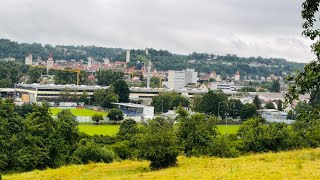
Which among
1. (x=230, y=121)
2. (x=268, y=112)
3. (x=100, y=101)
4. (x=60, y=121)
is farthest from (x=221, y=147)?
(x=100, y=101)

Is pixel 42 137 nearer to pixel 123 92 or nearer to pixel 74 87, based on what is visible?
pixel 123 92

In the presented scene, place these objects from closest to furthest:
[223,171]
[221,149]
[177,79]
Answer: [223,171] → [221,149] → [177,79]

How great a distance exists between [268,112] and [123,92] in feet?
78.6

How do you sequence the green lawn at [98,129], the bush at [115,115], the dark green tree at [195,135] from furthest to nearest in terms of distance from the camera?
1. the bush at [115,115]
2. the green lawn at [98,129]
3. the dark green tree at [195,135]

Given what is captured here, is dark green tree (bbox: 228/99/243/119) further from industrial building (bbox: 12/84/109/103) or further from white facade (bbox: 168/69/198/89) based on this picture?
white facade (bbox: 168/69/198/89)

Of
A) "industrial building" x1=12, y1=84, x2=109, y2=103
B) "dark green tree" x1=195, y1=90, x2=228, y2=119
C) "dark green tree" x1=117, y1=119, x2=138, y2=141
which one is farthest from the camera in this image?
"industrial building" x1=12, y1=84, x2=109, y2=103

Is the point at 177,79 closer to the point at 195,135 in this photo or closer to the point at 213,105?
the point at 213,105

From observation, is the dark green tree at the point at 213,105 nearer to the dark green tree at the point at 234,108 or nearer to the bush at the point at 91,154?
the dark green tree at the point at 234,108

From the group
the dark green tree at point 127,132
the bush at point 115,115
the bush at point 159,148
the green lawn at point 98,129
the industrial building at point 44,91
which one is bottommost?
the green lawn at point 98,129

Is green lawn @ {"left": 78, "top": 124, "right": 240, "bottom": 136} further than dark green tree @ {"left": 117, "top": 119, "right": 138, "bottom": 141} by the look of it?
Yes

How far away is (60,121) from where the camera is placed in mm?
25172

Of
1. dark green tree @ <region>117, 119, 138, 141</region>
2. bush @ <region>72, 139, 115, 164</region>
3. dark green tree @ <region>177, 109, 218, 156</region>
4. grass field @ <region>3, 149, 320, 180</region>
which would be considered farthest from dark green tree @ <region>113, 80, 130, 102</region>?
grass field @ <region>3, 149, 320, 180</region>

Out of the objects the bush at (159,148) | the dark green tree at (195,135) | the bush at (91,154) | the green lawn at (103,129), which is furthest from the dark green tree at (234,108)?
the bush at (159,148)

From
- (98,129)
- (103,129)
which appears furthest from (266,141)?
(103,129)
